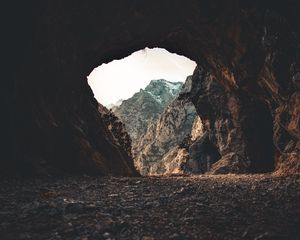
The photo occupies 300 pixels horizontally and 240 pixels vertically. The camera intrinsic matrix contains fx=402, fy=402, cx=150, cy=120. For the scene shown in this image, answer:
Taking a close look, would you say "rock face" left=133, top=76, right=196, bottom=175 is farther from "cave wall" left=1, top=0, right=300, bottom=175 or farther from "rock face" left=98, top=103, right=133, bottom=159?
"cave wall" left=1, top=0, right=300, bottom=175

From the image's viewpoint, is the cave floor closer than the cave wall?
Yes

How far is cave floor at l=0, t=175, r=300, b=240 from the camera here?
877cm

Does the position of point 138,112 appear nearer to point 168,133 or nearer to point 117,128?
point 168,133

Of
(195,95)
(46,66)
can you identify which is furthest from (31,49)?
(195,95)

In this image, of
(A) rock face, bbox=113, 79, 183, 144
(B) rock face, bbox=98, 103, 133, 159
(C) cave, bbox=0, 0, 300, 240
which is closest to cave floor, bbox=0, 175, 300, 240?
(C) cave, bbox=0, 0, 300, 240

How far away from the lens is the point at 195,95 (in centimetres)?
4569

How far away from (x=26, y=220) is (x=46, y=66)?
519 inches

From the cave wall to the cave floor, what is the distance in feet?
19.9

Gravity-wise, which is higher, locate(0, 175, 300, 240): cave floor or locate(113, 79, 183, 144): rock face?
locate(113, 79, 183, 144): rock face

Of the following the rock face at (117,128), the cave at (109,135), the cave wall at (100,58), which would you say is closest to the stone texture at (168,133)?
the rock face at (117,128)

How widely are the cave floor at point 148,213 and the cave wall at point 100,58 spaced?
6.07 m

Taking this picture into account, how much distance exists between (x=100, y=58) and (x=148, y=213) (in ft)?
61.8

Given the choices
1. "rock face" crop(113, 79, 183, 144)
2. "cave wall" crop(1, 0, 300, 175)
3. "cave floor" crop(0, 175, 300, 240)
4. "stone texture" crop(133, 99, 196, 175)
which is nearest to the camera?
"cave floor" crop(0, 175, 300, 240)

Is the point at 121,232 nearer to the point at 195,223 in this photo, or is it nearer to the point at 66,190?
the point at 195,223
